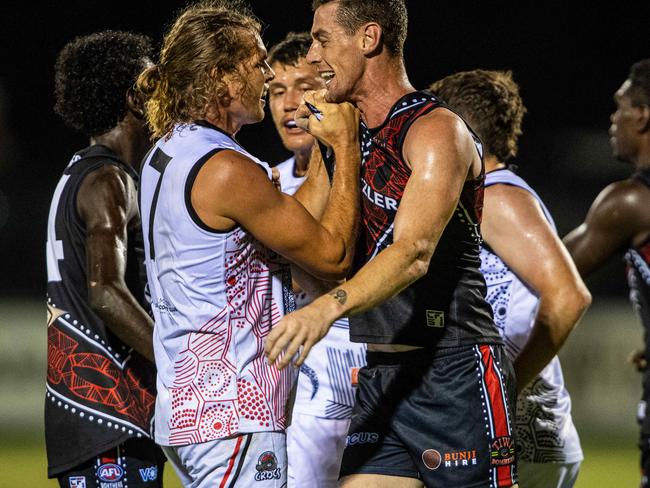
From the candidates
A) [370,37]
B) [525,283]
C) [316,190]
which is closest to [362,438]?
[316,190]

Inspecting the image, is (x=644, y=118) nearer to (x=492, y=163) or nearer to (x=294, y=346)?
(x=492, y=163)

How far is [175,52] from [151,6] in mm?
13127

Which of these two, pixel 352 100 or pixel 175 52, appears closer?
pixel 175 52

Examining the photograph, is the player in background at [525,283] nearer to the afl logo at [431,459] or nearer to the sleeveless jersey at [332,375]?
the sleeveless jersey at [332,375]

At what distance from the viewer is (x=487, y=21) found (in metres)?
18.1

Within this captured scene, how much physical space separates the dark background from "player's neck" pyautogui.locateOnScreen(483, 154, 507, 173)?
9575 millimetres

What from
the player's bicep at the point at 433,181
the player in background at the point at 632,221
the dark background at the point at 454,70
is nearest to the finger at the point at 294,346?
the player's bicep at the point at 433,181

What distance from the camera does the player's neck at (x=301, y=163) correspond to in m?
5.66

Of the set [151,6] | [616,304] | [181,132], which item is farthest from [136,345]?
[151,6]

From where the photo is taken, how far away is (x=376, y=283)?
304 cm

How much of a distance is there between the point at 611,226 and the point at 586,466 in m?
6.35

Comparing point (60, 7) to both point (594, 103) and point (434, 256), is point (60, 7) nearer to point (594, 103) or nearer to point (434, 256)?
point (594, 103)

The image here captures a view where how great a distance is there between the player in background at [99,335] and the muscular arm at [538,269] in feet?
5.37

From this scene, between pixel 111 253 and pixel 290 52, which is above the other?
pixel 290 52
